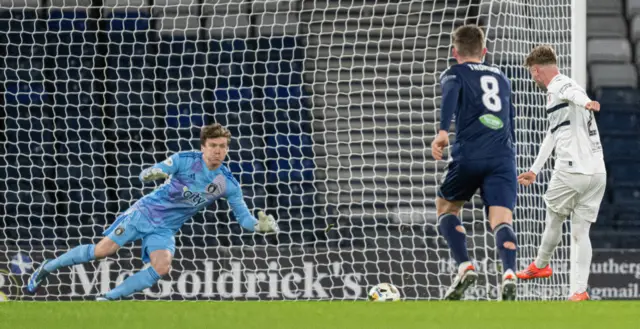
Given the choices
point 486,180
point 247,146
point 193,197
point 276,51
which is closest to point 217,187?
point 193,197

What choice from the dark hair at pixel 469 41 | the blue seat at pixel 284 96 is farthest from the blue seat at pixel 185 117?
the dark hair at pixel 469 41

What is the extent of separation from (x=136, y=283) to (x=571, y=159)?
2.71 metres

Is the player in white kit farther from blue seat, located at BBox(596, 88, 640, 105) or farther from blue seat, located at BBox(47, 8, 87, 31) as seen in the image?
blue seat, located at BBox(47, 8, 87, 31)

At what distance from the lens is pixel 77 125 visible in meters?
9.20

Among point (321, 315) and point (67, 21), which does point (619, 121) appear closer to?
point (67, 21)

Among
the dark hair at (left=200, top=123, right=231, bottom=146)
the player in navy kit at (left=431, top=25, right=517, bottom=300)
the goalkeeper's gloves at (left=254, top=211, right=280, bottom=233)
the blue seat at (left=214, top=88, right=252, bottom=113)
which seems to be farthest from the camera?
the blue seat at (left=214, top=88, right=252, bottom=113)

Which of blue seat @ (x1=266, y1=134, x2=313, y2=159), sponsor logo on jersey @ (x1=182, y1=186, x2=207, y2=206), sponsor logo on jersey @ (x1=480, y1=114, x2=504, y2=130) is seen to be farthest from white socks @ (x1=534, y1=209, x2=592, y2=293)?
blue seat @ (x1=266, y1=134, x2=313, y2=159)

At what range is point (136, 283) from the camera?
22.1 feet

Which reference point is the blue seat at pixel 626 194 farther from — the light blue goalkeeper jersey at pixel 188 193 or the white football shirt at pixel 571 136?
the light blue goalkeeper jersey at pixel 188 193

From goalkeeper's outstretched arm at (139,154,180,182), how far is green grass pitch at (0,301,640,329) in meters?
1.77

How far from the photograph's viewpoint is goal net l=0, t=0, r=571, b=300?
8055mm

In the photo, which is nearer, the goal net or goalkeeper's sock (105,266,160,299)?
goalkeeper's sock (105,266,160,299)

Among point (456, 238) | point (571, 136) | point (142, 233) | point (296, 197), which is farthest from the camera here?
point (296, 197)

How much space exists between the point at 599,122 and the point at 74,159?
14.4 ft
